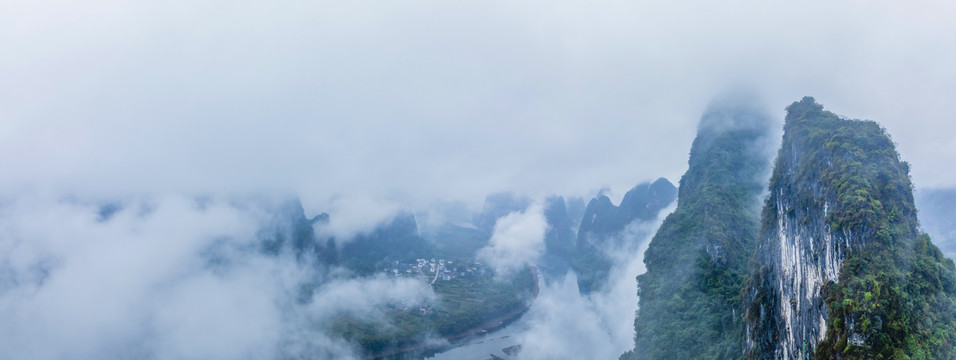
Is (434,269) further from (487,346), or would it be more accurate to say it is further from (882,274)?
(882,274)

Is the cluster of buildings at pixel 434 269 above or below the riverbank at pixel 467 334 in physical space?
above

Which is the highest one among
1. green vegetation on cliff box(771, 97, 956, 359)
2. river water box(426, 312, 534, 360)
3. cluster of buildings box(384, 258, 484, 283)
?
cluster of buildings box(384, 258, 484, 283)

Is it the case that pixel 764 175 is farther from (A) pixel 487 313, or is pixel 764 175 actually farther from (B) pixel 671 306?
(A) pixel 487 313

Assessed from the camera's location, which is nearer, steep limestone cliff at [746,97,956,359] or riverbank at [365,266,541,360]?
steep limestone cliff at [746,97,956,359]

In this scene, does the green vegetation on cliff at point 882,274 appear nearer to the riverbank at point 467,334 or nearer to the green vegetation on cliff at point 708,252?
the green vegetation on cliff at point 708,252

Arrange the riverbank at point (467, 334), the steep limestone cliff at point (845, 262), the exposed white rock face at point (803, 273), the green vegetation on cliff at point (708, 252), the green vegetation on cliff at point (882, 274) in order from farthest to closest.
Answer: the riverbank at point (467, 334) < the green vegetation on cliff at point (708, 252) < the exposed white rock face at point (803, 273) < the steep limestone cliff at point (845, 262) < the green vegetation on cliff at point (882, 274)

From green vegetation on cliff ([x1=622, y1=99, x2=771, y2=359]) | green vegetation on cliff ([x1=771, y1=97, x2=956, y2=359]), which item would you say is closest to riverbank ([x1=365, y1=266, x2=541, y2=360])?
green vegetation on cliff ([x1=622, y1=99, x2=771, y2=359])

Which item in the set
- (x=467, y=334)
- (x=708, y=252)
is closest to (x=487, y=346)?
(x=467, y=334)

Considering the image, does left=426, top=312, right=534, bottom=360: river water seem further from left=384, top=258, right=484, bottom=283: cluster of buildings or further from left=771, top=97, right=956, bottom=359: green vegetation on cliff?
left=771, top=97, right=956, bottom=359: green vegetation on cliff

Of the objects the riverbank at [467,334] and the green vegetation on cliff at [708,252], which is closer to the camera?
the green vegetation on cliff at [708,252]

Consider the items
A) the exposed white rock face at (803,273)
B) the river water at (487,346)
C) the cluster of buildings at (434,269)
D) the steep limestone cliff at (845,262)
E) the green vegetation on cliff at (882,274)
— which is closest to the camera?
the green vegetation on cliff at (882,274)

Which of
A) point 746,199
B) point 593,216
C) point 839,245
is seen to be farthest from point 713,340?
point 593,216

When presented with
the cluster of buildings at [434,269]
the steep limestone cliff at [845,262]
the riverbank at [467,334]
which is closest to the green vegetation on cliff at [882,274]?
the steep limestone cliff at [845,262]
